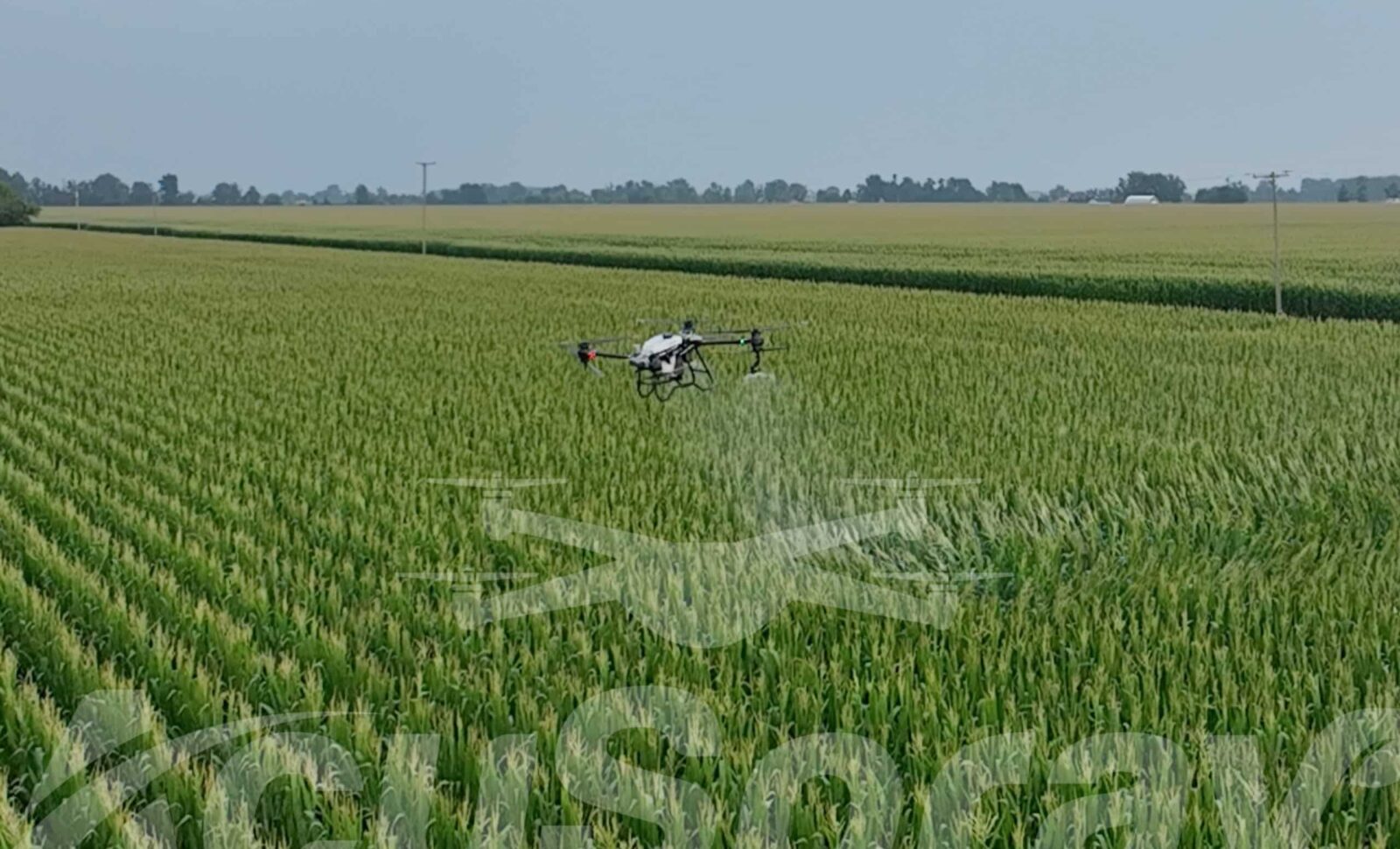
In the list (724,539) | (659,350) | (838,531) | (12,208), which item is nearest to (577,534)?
(724,539)

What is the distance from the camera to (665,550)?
18.7ft

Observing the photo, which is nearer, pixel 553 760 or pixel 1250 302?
pixel 553 760

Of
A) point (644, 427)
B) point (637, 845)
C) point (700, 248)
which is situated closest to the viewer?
point (637, 845)

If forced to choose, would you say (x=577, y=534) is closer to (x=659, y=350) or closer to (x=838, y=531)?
(x=838, y=531)

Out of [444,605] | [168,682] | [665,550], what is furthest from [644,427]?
[168,682]

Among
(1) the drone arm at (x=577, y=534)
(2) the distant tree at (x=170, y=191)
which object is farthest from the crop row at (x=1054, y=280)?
(2) the distant tree at (x=170, y=191)

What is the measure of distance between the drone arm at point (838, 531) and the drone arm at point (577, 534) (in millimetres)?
625

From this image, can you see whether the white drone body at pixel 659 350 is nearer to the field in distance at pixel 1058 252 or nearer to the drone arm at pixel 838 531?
the drone arm at pixel 838 531

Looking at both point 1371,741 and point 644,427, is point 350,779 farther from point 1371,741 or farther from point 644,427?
point 644,427

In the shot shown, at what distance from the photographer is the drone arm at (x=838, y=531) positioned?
6.01 m

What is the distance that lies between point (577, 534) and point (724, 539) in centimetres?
71

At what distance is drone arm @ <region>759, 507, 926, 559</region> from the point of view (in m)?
6.01

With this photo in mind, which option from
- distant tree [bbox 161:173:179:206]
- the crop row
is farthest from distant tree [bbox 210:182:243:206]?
the crop row

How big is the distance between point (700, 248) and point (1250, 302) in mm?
23259
